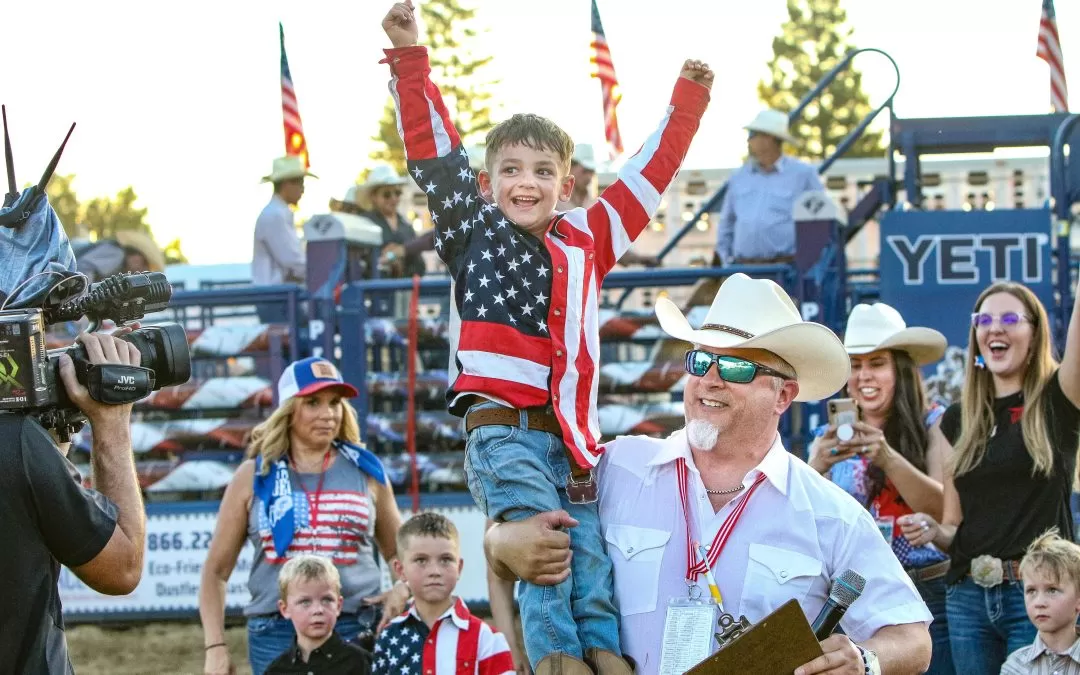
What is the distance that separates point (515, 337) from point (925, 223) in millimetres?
5193

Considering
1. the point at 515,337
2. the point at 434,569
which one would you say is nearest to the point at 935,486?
the point at 434,569

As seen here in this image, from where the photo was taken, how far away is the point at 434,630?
582 cm

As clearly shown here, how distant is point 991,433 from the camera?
5480mm

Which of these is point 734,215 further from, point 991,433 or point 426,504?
point 991,433

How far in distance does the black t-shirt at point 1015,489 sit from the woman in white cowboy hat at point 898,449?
20 cm

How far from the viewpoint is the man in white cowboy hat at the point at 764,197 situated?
10.4 metres

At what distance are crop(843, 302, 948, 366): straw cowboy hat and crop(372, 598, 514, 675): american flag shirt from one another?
6.31 ft

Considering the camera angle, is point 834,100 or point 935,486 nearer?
point 935,486

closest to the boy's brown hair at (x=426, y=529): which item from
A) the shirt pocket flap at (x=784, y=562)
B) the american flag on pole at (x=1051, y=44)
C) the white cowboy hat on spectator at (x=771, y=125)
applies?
the shirt pocket flap at (x=784, y=562)

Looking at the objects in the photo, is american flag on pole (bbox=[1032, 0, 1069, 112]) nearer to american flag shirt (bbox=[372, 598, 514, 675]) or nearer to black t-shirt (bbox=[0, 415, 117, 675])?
american flag shirt (bbox=[372, 598, 514, 675])

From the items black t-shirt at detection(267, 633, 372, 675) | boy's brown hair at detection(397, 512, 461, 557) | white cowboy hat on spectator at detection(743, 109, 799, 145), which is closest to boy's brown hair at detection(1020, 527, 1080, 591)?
boy's brown hair at detection(397, 512, 461, 557)

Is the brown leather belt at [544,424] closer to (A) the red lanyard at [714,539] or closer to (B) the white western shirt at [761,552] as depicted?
(B) the white western shirt at [761,552]

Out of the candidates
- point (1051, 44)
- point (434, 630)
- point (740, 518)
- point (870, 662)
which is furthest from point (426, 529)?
point (1051, 44)

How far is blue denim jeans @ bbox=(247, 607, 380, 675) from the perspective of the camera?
618cm
